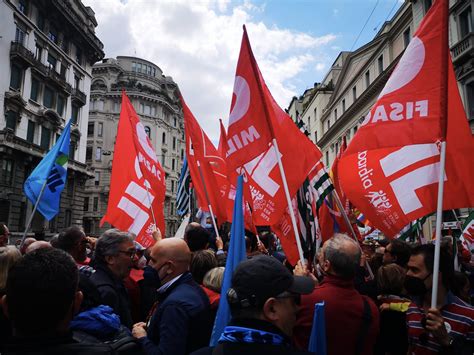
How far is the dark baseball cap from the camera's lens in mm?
1600

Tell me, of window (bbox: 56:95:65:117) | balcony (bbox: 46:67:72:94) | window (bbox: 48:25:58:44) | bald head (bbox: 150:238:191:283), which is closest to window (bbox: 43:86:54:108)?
balcony (bbox: 46:67:72:94)

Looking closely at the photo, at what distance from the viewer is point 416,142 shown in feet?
10.5

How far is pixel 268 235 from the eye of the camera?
351 inches

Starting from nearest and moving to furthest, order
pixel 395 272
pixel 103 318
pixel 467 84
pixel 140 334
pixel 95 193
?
1. pixel 103 318
2. pixel 140 334
3. pixel 395 272
4. pixel 467 84
5. pixel 95 193

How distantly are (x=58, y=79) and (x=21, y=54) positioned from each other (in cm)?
457

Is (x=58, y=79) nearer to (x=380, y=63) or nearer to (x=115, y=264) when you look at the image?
(x=380, y=63)

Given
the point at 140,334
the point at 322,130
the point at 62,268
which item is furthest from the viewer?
the point at 322,130

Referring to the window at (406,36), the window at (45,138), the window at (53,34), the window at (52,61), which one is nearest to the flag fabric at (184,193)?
the window at (406,36)

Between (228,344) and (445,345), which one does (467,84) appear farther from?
(228,344)

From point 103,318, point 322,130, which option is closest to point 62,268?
point 103,318

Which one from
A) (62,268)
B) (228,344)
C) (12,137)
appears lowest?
(228,344)

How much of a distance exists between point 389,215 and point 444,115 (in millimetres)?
973

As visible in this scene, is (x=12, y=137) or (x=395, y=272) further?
(x=12, y=137)

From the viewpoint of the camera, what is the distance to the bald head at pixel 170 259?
9.36 feet
